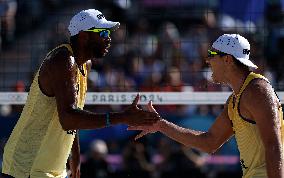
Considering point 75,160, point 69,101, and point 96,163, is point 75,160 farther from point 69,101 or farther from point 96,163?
point 96,163

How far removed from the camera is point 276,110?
544 cm

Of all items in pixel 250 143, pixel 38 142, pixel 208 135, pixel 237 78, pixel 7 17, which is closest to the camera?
pixel 250 143

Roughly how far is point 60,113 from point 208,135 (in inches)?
50.0

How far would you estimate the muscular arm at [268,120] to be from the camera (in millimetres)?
5305

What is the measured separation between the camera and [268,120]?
536 cm

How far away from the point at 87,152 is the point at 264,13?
3039 mm

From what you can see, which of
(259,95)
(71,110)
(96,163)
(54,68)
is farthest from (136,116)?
(96,163)

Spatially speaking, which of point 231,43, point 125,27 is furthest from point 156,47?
point 231,43

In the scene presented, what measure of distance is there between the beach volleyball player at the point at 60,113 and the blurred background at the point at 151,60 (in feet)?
10.8

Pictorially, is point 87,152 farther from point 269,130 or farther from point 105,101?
point 269,130

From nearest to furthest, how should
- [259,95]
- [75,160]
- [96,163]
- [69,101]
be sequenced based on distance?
[259,95] < [69,101] < [75,160] < [96,163]

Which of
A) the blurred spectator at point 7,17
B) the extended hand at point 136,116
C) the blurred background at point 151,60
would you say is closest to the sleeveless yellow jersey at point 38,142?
the extended hand at point 136,116

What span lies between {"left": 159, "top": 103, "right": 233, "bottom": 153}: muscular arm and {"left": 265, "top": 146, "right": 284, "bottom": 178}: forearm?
934 mm

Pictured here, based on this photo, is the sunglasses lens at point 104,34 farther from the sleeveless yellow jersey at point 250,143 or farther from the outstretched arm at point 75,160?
the sleeveless yellow jersey at point 250,143
